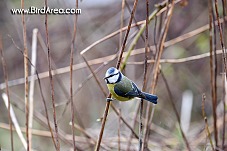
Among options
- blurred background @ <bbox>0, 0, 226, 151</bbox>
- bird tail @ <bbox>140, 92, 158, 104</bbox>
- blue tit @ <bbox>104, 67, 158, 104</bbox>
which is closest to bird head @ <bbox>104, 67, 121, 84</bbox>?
blue tit @ <bbox>104, 67, 158, 104</bbox>

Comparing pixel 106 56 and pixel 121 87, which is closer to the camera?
pixel 121 87

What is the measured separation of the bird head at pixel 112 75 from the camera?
1.17 m

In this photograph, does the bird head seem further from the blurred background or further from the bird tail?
the blurred background

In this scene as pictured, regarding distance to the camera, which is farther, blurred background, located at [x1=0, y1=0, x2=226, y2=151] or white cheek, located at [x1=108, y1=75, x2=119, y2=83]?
blurred background, located at [x1=0, y1=0, x2=226, y2=151]

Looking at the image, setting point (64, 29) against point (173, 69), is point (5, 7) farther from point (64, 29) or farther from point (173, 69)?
point (173, 69)

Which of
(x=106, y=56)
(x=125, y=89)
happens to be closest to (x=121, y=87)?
(x=125, y=89)

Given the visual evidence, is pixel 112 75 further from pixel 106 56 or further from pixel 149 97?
pixel 106 56

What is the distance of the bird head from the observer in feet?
3.84

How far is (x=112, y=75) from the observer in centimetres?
121

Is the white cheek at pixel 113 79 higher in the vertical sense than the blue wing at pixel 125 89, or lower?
higher

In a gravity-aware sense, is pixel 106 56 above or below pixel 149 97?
above

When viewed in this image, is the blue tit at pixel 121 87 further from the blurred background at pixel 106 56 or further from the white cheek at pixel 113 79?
the blurred background at pixel 106 56

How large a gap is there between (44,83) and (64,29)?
1.77ft

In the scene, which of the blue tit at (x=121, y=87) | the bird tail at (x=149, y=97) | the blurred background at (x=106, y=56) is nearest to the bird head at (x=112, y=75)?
the blue tit at (x=121, y=87)
